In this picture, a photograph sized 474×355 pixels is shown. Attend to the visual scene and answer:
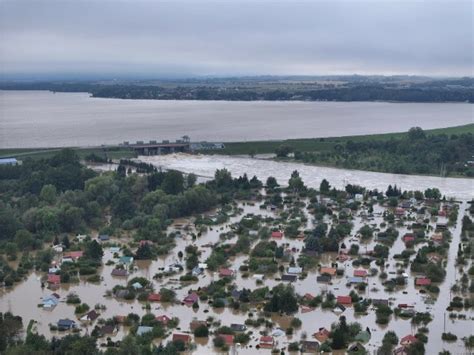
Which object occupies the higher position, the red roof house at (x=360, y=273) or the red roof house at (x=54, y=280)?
the red roof house at (x=360, y=273)

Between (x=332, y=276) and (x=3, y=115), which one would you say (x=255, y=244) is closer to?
(x=332, y=276)

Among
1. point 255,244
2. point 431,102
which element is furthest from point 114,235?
point 431,102

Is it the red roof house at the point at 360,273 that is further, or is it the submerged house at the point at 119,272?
the submerged house at the point at 119,272

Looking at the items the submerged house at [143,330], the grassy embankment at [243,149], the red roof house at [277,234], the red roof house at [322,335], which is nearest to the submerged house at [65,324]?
the submerged house at [143,330]

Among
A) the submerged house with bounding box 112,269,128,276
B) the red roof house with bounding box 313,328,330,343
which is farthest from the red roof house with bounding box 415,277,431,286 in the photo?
the submerged house with bounding box 112,269,128,276

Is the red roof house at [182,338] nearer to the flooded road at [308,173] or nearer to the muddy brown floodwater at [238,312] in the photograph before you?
the muddy brown floodwater at [238,312]

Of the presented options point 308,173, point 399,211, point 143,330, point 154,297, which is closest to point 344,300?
point 154,297
